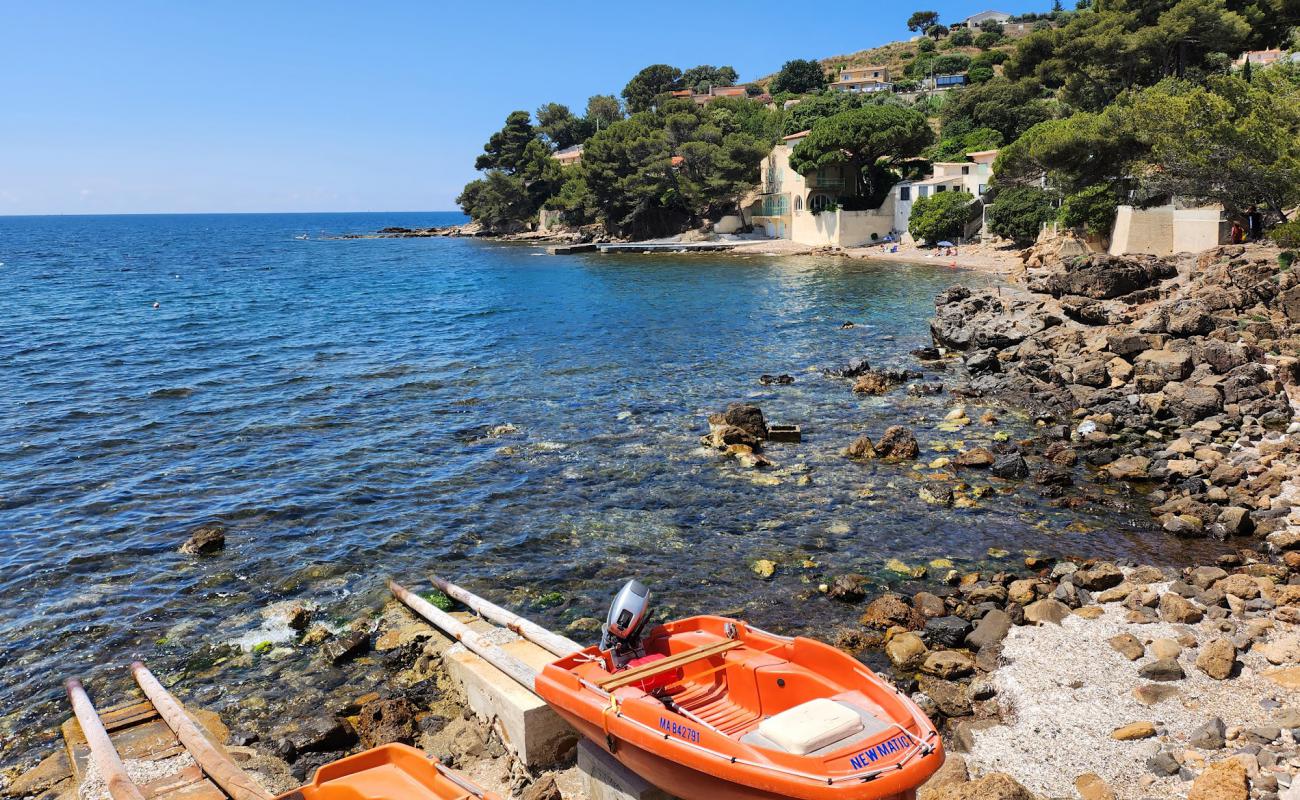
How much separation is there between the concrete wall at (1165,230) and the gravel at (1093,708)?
3621cm

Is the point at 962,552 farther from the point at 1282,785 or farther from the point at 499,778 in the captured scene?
the point at 499,778

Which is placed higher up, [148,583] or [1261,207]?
[1261,207]

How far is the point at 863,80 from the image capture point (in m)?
149

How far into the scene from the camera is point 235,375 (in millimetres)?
35250

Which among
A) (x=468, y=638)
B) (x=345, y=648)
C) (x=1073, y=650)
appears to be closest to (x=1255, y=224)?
(x=1073, y=650)

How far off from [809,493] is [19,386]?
31.9 m

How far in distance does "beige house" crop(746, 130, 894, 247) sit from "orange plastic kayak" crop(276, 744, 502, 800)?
77761mm

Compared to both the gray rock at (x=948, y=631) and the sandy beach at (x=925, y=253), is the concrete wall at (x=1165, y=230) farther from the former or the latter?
the gray rock at (x=948, y=631)

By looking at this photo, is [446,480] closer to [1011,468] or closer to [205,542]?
[205,542]

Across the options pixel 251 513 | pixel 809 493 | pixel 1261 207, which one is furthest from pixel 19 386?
pixel 1261 207

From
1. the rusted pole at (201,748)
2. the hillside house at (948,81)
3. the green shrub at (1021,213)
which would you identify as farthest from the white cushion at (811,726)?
the hillside house at (948,81)

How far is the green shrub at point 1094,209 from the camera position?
51.6 m

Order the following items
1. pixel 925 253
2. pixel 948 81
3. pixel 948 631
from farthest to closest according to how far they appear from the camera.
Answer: pixel 948 81
pixel 925 253
pixel 948 631

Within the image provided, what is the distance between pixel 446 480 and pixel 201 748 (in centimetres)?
1129
